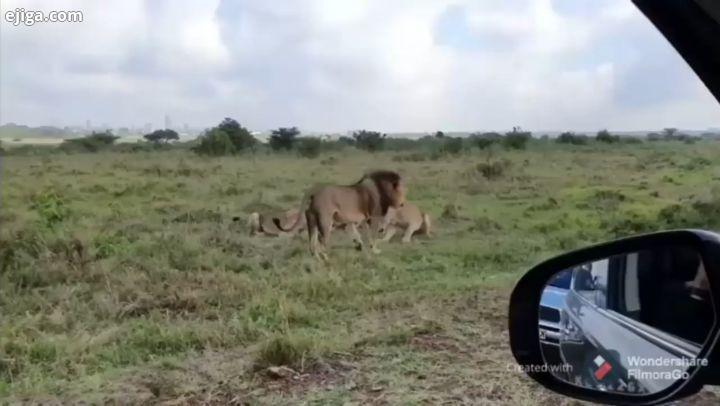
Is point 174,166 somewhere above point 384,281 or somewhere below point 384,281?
above

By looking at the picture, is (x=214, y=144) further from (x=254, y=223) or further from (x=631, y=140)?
(x=631, y=140)

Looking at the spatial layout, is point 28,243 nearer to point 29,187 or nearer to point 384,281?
point 29,187

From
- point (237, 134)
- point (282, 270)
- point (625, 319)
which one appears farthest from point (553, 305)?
point (237, 134)

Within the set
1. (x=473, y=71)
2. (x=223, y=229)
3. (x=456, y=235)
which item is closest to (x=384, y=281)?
(x=456, y=235)

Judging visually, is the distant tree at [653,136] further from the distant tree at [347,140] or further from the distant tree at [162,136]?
the distant tree at [162,136]

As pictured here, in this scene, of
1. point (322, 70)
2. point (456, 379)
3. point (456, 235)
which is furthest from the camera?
point (456, 235)

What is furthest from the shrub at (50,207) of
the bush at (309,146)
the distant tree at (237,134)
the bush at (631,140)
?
the bush at (631,140)

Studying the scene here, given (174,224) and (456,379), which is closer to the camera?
(456,379)

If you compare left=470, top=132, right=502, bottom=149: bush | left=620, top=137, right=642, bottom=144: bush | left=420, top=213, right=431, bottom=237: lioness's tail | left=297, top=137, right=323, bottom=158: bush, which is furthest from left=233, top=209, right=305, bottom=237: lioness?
left=620, top=137, right=642, bottom=144: bush
